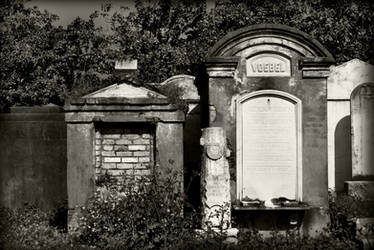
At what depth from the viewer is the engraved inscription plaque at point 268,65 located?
939 centimetres

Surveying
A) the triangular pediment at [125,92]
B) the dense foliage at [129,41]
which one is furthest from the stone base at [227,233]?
the dense foliage at [129,41]

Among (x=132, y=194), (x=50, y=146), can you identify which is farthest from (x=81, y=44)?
(x=132, y=194)

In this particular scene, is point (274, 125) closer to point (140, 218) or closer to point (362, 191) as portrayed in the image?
point (362, 191)

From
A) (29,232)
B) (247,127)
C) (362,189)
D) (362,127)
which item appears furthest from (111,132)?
(362,189)

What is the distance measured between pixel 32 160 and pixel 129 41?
8783 mm

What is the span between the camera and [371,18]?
1741cm

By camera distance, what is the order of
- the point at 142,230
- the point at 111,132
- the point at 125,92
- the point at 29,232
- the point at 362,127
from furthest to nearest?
the point at 362,127, the point at 111,132, the point at 125,92, the point at 29,232, the point at 142,230

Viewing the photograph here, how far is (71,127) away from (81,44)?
953 cm

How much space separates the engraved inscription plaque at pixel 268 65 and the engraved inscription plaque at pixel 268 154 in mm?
473

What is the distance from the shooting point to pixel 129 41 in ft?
61.4

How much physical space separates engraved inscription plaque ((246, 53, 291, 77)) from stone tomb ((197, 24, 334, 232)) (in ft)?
A: 0.06

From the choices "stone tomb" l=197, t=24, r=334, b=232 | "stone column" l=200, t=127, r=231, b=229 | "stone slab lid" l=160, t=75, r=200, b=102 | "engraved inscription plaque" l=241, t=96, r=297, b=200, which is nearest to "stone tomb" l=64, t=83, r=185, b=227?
"stone tomb" l=197, t=24, r=334, b=232

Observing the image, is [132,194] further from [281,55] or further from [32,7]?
[32,7]

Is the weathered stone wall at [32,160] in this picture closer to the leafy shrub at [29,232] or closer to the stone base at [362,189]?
the leafy shrub at [29,232]
